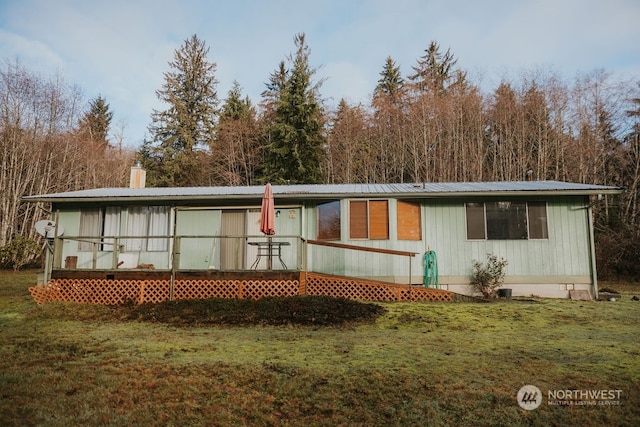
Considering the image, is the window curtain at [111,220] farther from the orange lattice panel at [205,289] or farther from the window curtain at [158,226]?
the orange lattice panel at [205,289]

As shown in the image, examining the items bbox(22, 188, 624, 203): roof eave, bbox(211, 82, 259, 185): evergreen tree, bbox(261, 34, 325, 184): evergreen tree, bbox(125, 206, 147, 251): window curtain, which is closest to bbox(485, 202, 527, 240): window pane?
bbox(22, 188, 624, 203): roof eave

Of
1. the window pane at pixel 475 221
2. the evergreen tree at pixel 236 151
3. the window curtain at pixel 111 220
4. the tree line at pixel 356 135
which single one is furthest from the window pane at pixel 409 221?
the evergreen tree at pixel 236 151

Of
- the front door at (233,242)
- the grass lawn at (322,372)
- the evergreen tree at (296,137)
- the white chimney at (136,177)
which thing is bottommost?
the grass lawn at (322,372)

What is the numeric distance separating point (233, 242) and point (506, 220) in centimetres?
745

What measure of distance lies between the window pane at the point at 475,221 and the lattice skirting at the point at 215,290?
6.98ft

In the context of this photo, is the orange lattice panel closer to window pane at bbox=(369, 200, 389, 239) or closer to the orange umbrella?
the orange umbrella

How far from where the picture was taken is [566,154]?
70.4ft

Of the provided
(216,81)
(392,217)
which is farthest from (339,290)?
(216,81)

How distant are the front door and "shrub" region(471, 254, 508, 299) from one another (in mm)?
6210

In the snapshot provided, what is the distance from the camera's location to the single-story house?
424 inches

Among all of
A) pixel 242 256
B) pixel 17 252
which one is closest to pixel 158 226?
pixel 242 256

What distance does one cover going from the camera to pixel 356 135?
25828 millimetres

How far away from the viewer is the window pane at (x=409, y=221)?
36.6ft

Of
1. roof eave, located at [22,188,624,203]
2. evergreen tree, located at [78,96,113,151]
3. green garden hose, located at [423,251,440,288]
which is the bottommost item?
green garden hose, located at [423,251,440,288]
